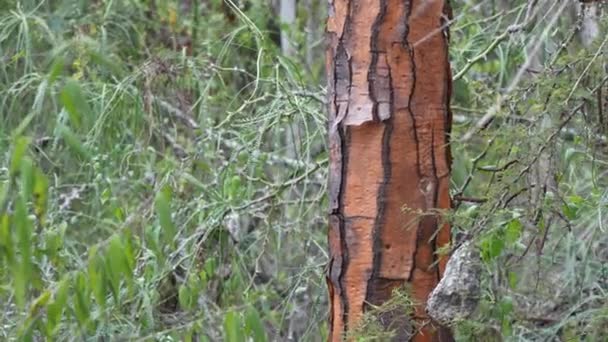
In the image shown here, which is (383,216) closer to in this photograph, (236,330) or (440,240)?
(440,240)

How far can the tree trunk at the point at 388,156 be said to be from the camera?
194cm

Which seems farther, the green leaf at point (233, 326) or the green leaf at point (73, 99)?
the green leaf at point (233, 326)

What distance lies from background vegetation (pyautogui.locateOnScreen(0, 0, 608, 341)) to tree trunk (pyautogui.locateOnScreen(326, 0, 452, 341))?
0.08 meters

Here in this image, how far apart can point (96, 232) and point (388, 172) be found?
1.48 meters

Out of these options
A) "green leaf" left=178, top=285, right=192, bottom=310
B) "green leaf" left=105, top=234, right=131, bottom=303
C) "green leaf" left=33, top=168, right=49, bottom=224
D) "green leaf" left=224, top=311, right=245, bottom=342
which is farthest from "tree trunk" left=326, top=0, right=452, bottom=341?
"green leaf" left=178, top=285, right=192, bottom=310

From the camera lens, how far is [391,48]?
1945 mm

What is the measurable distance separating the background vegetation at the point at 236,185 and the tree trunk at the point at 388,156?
8 cm

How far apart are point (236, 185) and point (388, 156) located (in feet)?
2.61

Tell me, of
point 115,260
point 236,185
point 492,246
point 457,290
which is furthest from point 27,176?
point 236,185

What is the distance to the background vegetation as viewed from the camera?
1.98 metres

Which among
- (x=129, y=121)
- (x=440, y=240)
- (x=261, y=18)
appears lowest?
(x=440, y=240)

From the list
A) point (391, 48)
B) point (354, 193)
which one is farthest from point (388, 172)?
point (391, 48)

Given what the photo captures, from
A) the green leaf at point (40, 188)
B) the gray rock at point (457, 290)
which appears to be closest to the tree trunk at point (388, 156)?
the gray rock at point (457, 290)

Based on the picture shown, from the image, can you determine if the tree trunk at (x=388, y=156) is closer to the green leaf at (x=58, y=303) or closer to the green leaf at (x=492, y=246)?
the green leaf at (x=492, y=246)
